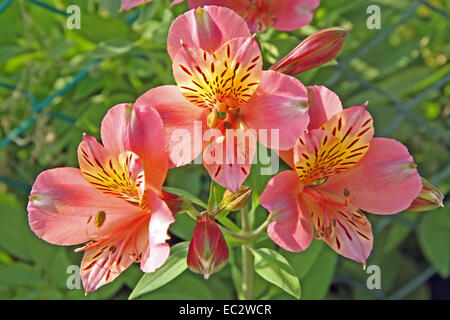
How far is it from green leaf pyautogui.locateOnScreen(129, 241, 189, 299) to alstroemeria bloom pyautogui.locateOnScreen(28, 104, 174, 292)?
13 centimetres

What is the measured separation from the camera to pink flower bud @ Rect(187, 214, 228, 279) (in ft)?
2.76

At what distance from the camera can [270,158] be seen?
38.9 inches

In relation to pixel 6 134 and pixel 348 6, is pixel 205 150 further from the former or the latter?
Result: pixel 6 134

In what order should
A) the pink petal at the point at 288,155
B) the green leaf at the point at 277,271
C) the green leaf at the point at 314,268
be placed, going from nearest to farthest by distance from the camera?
the pink petal at the point at 288,155, the green leaf at the point at 277,271, the green leaf at the point at 314,268

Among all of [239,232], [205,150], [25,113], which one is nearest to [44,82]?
[25,113]

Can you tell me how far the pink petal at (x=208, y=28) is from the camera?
849 millimetres

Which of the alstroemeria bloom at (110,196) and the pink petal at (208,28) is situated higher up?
the pink petal at (208,28)

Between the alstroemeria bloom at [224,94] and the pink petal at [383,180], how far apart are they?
0.15 metres

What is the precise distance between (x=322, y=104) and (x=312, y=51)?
0.12 meters

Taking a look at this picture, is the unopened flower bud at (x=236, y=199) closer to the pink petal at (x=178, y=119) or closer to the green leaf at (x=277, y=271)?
the pink petal at (x=178, y=119)

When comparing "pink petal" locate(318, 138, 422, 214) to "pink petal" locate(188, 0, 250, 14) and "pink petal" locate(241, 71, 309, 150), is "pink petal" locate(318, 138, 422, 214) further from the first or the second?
"pink petal" locate(188, 0, 250, 14)

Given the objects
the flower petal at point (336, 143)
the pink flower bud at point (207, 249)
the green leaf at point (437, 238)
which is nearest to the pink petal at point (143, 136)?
the pink flower bud at point (207, 249)

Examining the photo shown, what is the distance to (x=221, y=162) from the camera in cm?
82
